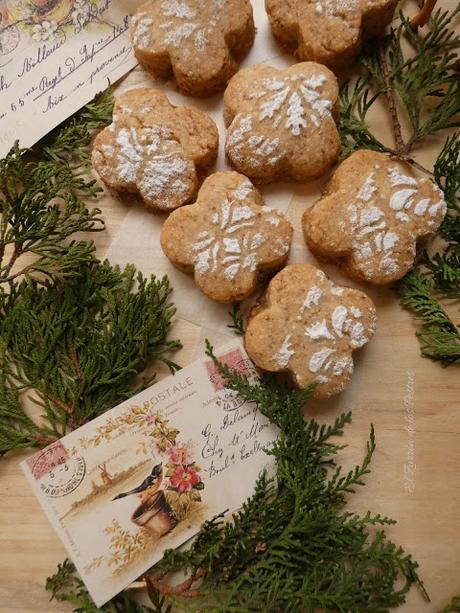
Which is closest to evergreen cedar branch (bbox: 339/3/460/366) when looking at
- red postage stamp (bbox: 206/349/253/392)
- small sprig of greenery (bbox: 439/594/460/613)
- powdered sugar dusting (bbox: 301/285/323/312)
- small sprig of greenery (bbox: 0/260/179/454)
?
powdered sugar dusting (bbox: 301/285/323/312)

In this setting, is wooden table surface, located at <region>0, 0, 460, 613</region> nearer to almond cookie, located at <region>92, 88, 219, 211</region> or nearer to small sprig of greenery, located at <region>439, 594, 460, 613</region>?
small sprig of greenery, located at <region>439, 594, 460, 613</region>

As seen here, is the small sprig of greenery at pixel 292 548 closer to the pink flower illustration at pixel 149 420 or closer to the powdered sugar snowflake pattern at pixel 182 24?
the pink flower illustration at pixel 149 420

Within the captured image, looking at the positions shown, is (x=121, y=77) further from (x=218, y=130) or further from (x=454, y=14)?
(x=454, y=14)

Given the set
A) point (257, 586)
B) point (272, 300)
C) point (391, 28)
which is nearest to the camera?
point (257, 586)

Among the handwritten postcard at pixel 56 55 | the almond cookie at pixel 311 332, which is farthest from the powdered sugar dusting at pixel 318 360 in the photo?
the handwritten postcard at pixel 56 55

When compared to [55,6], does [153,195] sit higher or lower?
lower

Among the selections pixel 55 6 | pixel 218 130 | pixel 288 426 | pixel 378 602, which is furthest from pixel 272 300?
pixel 55 6

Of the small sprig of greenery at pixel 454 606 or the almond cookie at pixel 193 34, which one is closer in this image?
the small sprig of greenery at pixel 454 606
